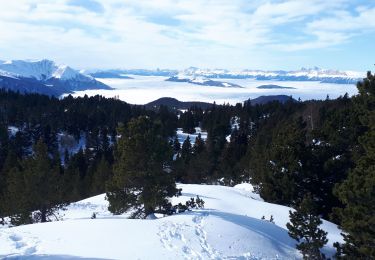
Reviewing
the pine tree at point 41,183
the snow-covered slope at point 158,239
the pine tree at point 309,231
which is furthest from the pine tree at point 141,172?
the pine tree at point 41,183

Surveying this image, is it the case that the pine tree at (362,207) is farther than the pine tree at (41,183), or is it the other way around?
the pine tree at (41,183)

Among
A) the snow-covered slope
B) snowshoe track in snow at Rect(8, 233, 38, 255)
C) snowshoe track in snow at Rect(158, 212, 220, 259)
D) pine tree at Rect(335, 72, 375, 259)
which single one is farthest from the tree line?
snowshoe track in snow at Rect(8, 233, 38, 255)

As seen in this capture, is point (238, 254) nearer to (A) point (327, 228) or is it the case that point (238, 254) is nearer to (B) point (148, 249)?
(B) point (148, 249)

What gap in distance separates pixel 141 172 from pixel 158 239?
4.61m

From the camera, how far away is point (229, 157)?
57.3 metres

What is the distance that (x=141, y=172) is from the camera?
1861cm

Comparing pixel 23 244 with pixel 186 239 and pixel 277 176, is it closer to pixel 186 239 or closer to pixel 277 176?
pixel 186 239

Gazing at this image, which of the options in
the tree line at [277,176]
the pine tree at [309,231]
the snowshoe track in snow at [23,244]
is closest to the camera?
the snowshoe track in snow at [23,244]

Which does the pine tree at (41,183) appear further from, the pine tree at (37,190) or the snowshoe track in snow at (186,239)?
the snowshoe track in snow at (186,239)

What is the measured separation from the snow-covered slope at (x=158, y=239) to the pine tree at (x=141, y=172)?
73.6 inches

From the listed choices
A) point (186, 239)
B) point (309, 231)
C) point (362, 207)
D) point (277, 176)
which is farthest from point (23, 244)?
point (277, 176)

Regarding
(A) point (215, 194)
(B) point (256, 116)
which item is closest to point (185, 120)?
(B) point (256, 116)

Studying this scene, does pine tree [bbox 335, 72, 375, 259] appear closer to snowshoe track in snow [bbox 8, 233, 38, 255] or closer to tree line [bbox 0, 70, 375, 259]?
tree line [bbox 0, 70, 375, 259]

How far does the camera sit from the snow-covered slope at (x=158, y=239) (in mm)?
13102
